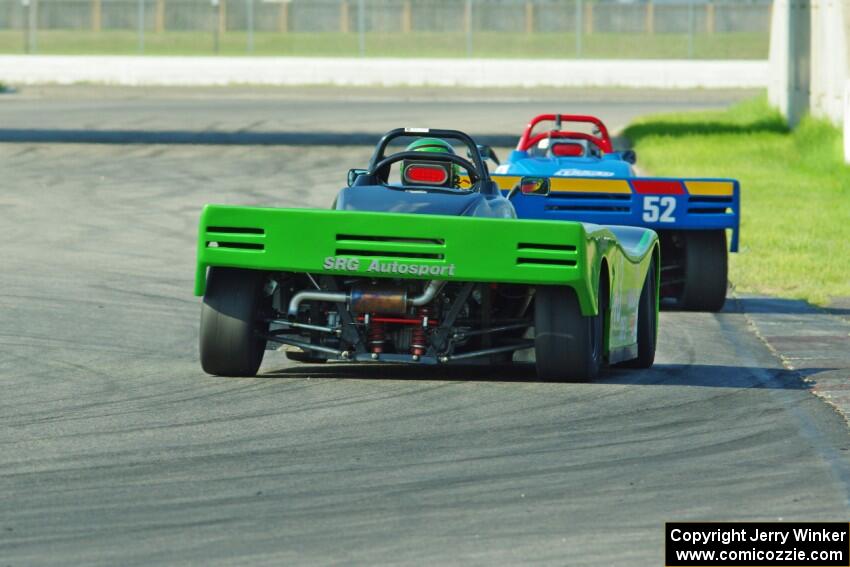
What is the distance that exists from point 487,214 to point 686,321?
3.25 m

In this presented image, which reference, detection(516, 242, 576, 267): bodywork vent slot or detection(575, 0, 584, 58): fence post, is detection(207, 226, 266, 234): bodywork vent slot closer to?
detection(516, 242, 576, 267): bodywork vent slot

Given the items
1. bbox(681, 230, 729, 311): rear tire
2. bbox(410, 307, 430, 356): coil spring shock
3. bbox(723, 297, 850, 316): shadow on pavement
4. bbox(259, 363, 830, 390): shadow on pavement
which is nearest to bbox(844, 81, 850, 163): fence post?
bbox(723, 297, 850, 316): shadow on pavement

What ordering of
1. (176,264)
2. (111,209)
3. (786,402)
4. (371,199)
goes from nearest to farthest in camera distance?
(786,402) → (371,199) → (176,264) → (111,209)

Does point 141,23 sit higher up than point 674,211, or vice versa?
point 141,23

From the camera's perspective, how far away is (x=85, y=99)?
4506 cm

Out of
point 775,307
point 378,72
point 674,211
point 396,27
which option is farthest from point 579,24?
point 674,211

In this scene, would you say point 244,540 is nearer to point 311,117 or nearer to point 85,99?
point 311,117

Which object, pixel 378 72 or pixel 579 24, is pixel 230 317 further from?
pixel 579 24

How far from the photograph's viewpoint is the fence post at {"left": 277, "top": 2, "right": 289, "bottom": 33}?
54719 millimetres

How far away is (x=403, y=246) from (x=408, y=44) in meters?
45.8

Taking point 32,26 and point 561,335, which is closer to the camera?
point 561,335

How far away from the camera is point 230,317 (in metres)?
9.63

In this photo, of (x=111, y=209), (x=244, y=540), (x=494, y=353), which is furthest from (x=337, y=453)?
(x=111, y=209)

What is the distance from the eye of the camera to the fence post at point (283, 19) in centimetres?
5472
